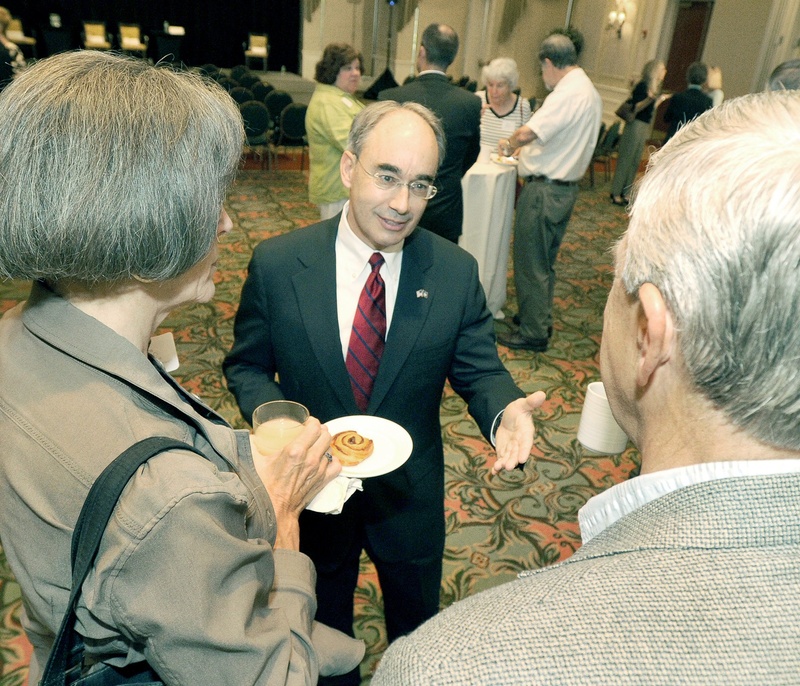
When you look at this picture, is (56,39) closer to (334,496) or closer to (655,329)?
(334,496)

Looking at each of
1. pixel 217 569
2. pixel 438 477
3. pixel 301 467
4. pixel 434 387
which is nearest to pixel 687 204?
pixel 217 569

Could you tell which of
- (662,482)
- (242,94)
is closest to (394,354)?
(662,482)

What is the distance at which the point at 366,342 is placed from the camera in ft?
5.77

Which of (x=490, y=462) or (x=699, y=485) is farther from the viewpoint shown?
(x=490, y=462)

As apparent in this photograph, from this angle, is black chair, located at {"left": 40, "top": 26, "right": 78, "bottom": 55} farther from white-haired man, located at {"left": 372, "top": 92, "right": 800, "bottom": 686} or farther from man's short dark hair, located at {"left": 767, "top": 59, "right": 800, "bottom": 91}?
white-haired man, located at {"left": 372, "top": 92, "right": 800, "bottom": 686}

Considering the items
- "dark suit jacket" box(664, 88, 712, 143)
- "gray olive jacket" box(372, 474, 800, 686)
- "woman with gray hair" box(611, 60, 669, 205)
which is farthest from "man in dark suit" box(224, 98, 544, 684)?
"woman with gray hair" box(611, 60, 669, 205)

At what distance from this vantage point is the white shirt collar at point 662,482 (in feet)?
2.22

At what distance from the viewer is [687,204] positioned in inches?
26.3

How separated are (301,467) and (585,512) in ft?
1.88

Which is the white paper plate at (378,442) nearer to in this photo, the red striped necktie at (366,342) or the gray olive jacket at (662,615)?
the red striped necktie at (366,342)

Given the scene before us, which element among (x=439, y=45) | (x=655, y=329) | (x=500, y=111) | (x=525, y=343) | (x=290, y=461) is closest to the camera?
(x=655, y=329)

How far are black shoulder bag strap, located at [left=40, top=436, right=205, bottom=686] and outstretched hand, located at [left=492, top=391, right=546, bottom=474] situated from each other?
92cm

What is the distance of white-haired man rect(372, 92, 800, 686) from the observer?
0.56 metres

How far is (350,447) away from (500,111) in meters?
4.05
